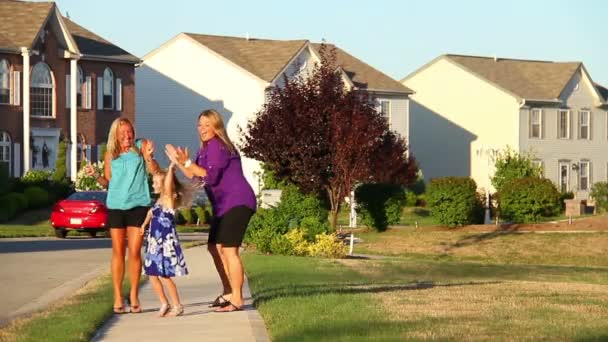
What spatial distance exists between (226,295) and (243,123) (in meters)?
52.6

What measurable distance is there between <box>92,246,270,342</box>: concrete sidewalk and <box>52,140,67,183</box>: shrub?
36.1 metres

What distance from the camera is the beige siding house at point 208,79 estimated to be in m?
68.5

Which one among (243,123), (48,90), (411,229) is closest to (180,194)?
(411,229)

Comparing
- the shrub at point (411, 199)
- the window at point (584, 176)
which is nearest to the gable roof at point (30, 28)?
the shrub at point (411, 199)

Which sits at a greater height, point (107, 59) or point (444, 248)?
point (107, 59)

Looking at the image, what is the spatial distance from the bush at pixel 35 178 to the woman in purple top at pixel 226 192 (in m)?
37.3

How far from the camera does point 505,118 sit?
78000 mm

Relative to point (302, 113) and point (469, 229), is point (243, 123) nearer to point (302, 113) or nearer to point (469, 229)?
point (469, 229)

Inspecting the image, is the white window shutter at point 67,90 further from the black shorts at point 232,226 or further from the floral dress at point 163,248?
the black shorts at point 232,226

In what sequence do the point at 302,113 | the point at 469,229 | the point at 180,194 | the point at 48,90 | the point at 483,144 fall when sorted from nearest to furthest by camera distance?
the point at 180,194 → the point at 302,113 → the point at 469,229 → the point at 48,90 → the point at 483,144

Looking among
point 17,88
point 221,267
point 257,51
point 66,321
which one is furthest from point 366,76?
point 66,321

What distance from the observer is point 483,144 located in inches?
3103

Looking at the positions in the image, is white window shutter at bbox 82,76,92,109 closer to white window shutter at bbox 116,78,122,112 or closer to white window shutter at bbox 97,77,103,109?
white window shutter at bbox 97,77,103,109

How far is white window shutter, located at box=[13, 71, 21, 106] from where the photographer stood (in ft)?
181
